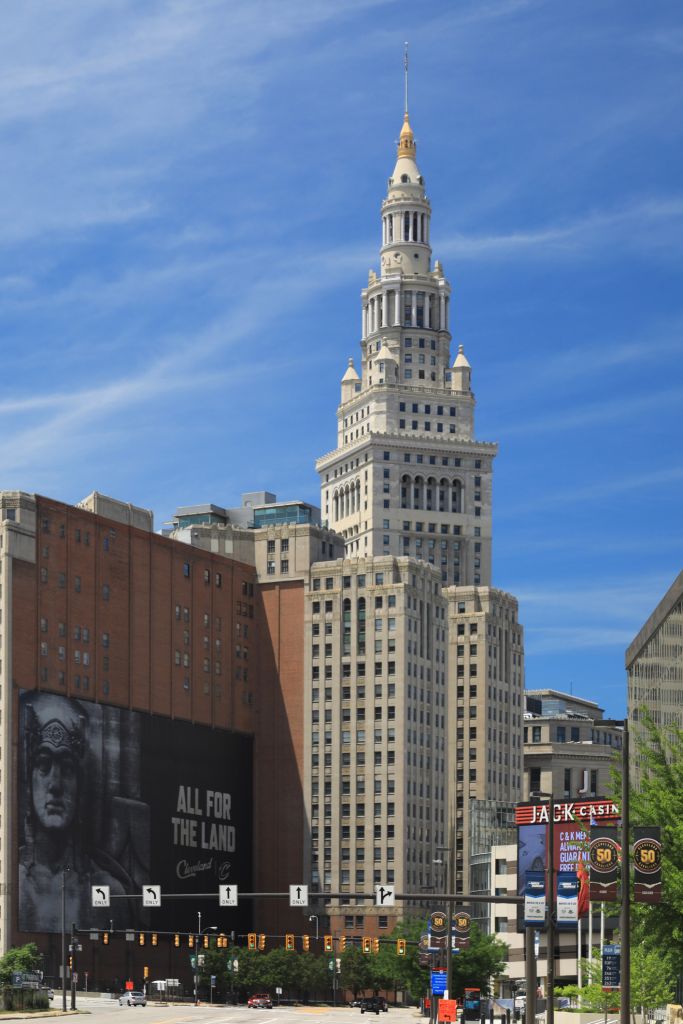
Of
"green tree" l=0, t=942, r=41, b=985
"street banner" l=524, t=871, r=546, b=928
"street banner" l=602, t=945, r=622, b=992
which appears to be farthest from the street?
"street banner" l=524, t=871, r=546, b=928

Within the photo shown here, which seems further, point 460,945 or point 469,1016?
point 469,1016

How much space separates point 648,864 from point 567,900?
517 inches

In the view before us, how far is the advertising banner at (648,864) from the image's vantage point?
63.8 metres

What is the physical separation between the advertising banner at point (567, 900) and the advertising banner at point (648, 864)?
12284 millimetres

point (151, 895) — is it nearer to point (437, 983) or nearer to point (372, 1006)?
point (437, 983)

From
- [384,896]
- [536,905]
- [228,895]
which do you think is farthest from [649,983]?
[536,905]

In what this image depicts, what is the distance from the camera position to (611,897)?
6359 centimetres

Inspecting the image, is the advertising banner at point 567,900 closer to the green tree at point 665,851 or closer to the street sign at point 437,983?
the green tree at point 665,851

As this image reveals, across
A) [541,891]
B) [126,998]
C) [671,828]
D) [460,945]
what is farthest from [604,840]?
[126,998]

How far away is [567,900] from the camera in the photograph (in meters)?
76.5

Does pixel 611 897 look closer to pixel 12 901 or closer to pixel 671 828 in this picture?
pixel 671 828

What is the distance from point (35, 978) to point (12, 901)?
147ft

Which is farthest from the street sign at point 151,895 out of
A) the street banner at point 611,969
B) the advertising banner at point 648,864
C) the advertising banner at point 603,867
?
the advertising banner at point 648,864

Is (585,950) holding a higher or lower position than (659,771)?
lower
